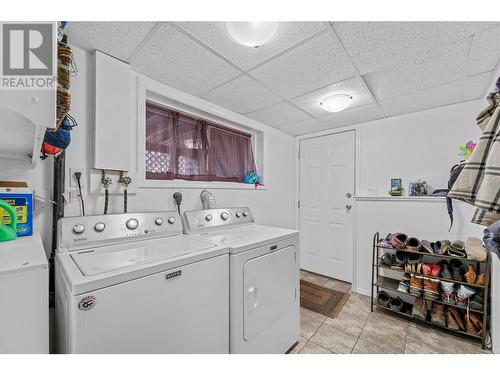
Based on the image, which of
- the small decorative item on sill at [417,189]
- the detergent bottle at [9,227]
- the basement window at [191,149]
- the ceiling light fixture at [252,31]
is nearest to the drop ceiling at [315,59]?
the ceiling light fixture at [252,31]

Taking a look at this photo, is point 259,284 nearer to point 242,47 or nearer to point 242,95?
point 242,47

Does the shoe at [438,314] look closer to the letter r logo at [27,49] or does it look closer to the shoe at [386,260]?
the shoe at [386,260]

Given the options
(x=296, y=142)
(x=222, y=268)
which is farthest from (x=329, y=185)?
(x=222, y=268)

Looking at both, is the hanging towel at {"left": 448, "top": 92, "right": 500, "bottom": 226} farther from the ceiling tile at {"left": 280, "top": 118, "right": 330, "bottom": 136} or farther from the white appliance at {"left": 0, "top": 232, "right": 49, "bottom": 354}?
the ceiling tile at {"left": 280, "top": 118, "right": 330, "bottom": 136}

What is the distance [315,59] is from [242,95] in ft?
2.57

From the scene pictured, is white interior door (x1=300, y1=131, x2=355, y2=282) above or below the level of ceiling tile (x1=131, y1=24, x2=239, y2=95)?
below

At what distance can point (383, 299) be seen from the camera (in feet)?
7.12

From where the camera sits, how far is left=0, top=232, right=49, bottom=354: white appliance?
2.20 feet

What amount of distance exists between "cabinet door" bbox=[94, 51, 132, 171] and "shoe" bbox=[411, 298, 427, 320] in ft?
9.08

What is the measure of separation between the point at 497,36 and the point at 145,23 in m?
2.07

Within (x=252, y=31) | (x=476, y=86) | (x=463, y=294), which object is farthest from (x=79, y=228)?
(x=476, y=86)

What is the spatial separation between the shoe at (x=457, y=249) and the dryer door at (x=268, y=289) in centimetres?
142

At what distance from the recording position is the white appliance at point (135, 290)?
808 mm

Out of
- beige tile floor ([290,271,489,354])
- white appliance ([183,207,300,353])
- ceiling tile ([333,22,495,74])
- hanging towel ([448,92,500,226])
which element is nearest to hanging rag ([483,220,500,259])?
hanging towel ([448,92,500,226])
